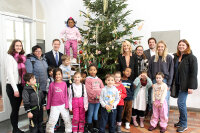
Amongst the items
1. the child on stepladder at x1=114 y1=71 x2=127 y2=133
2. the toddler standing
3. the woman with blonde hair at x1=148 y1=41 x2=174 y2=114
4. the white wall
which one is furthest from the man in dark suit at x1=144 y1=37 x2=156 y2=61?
the toddler standing

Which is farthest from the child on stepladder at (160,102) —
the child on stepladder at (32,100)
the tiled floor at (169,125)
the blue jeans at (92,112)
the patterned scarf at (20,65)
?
the patterned scarf at (20,65)

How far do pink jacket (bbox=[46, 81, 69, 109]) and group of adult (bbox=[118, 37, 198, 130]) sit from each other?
1376 mm

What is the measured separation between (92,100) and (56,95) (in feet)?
2.40

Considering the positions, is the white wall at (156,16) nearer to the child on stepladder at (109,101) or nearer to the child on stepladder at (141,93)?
the child on stepladder at (141,93)

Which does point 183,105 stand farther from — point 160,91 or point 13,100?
point 13,100

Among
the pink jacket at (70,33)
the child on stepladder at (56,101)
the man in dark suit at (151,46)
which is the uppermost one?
the pink jacket at (70,33)

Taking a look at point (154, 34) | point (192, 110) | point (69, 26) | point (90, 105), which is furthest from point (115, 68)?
point (192, 110)

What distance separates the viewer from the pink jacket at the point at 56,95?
124 inches

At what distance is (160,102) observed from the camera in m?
3.34

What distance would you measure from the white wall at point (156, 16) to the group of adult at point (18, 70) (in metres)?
2.30

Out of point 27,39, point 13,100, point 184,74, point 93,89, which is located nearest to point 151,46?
point 184,74

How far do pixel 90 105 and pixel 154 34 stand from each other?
3.18 m

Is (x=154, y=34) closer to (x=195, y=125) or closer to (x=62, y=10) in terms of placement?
(x=195, y=125)

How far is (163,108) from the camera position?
3385mm
